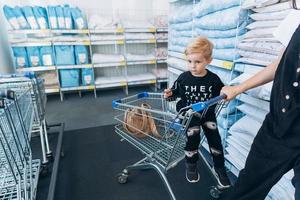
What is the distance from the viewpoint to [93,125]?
283 centimetres

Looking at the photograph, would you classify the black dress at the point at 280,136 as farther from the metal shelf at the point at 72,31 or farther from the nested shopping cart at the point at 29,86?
the metal shelf at the point at 72,31

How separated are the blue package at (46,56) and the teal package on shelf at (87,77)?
532 mm

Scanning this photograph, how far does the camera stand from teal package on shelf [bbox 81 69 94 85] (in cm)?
381

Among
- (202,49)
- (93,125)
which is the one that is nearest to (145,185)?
(202,49)

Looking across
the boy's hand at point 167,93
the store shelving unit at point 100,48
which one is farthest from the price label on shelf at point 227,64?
the store shelving unit at point 100,48

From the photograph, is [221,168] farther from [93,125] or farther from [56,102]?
[56,102]

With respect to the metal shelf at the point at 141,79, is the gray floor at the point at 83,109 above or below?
below

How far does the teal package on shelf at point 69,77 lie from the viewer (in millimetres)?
3719

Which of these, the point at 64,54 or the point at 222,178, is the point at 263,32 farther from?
the point at 64,54

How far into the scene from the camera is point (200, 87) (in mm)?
1428

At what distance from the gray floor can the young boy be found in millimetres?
1701

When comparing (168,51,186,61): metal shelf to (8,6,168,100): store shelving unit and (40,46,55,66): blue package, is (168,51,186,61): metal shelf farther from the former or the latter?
(40,46,55,66): blue package

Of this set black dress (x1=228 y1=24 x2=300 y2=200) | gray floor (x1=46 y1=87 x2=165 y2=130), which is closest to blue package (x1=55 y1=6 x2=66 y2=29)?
gray floor (x1=46 y1=87 x2=165 y2=130)

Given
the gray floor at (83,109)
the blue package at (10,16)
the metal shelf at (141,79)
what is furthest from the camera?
the metal shelf at (141,79)
